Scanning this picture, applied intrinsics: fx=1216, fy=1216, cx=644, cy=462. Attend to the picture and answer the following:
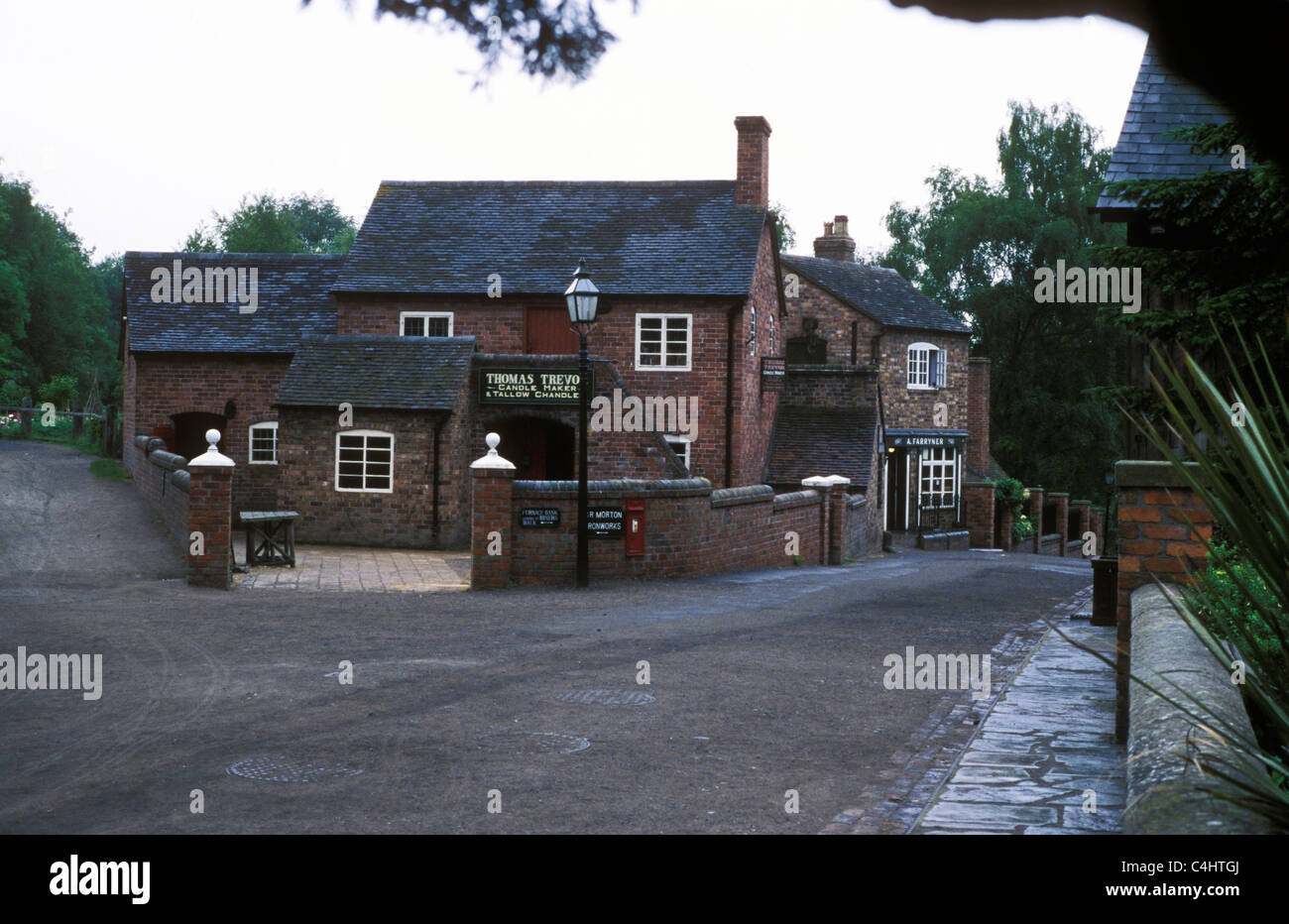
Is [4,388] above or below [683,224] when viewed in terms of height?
below

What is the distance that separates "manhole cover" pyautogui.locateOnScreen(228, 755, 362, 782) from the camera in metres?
6.63

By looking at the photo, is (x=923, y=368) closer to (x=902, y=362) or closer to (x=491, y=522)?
(x=902, y=362)

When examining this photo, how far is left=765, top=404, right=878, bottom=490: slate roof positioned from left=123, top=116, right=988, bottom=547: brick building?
0.20 ft

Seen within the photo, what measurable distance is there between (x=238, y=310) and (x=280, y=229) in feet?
124

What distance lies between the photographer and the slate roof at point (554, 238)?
95.7ft

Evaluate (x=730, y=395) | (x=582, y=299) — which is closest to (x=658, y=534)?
(x=582, y=299)

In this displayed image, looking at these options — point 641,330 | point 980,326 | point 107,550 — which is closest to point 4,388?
point 641,330

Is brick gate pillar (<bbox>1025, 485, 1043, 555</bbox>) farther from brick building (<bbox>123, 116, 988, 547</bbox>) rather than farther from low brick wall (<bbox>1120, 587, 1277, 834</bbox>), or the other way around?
low brick wall (<bbox>1120, 587, 1277, 834</bbox>)

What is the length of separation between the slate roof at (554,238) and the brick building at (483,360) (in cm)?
6

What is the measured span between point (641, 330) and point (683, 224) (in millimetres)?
3270

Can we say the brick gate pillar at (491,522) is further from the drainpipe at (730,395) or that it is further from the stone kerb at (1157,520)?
the drainpipe at (730,395)
